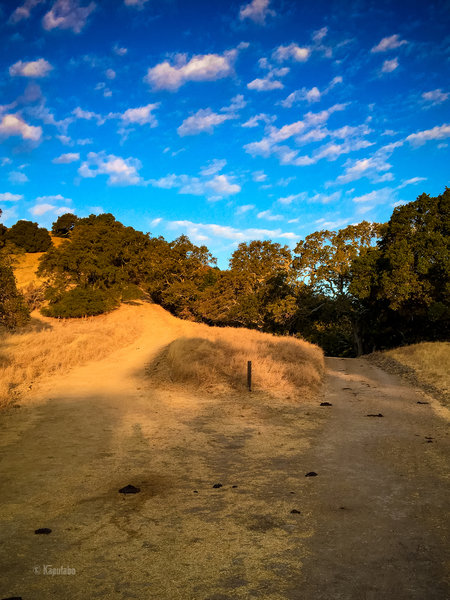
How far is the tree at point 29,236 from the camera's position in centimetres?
5519

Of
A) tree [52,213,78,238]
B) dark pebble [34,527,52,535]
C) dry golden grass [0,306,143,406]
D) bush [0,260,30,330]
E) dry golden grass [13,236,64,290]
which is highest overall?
tree [52,213,78,238]

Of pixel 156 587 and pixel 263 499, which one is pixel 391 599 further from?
pixel 263 499

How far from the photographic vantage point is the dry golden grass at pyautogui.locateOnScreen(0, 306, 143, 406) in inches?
530

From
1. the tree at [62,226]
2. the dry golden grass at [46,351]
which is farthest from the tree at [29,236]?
the dry golden grass at [46,351]

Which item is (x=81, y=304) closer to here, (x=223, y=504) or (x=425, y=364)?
(x=425, y=364)

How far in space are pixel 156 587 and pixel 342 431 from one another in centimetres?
677

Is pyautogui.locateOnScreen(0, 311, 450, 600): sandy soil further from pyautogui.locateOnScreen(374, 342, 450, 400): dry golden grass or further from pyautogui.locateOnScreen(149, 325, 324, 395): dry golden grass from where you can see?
pyautogui.locateOnScreen(374, 342, 450, 400): dry golden grass

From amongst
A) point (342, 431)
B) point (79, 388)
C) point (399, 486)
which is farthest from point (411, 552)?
point (79, 388)

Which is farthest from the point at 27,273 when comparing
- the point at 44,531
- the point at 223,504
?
the point at 223,504

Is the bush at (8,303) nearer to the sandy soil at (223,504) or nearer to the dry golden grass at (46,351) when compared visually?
the dry golden grass at (46,351)

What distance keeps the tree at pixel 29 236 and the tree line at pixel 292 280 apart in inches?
712

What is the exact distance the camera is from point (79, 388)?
13.6m

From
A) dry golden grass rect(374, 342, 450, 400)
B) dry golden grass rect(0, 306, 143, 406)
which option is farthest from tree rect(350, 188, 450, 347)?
dry golden grass rect(0, 306, 143, 406)

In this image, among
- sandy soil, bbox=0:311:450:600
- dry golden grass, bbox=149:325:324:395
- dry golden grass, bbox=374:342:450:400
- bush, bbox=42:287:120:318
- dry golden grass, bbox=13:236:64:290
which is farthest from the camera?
dry golden grass, bbox=13:236:64:290
